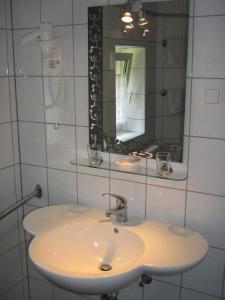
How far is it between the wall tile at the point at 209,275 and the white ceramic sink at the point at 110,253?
155 millimetres

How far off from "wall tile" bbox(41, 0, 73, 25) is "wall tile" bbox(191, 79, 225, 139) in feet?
2.24

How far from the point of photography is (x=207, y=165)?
149cm

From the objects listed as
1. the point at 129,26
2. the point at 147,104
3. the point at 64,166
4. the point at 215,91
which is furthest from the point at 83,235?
the point at 129,26

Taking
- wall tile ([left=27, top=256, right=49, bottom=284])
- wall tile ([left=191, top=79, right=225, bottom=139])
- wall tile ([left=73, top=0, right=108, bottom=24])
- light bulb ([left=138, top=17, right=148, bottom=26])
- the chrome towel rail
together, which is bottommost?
wall tile ([left=27, top=256, right=49, bottom=284])

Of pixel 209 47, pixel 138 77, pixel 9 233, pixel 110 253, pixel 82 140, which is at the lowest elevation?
pixel 9 233

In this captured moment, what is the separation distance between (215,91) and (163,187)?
479mm

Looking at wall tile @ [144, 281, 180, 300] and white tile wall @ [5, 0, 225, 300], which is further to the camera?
wall tile @ [144, 281, 180, 300]

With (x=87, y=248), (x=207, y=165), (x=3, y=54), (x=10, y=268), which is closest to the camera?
(x=207, y=165)

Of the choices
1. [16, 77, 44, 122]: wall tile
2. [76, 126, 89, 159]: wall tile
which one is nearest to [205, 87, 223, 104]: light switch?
[76, 126, 89, 159]: wall tile

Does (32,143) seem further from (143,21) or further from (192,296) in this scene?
(192,296)

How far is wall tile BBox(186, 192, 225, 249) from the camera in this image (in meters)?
1.50

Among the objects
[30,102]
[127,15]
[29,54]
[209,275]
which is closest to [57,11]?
[29,54]

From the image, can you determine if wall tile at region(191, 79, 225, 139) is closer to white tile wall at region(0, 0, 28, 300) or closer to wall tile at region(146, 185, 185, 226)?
wall tile at region(146, 185, 185, 226)

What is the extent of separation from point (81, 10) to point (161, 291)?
137 centimetres
